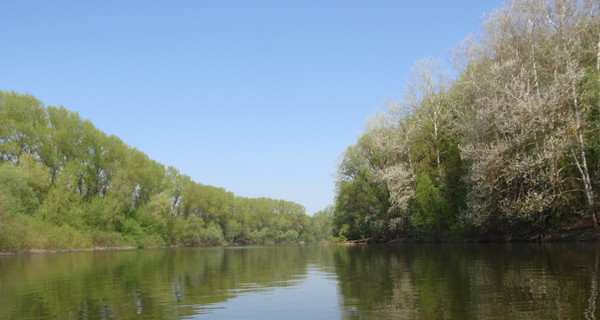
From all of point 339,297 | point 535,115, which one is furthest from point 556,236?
point 339,297

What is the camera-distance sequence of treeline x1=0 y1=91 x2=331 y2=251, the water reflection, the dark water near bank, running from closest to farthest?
the water reflection < the dark water near bank < treeline x1=0 y1=91 x2=331 y2=251

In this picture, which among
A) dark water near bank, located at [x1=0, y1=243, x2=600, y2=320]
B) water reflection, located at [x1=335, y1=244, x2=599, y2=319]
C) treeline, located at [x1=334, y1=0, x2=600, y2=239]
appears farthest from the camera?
treeline, located at [x1=334, y1=0, x2=600, y2=239]

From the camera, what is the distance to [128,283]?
1573cm

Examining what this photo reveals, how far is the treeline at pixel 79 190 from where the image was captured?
51.6m

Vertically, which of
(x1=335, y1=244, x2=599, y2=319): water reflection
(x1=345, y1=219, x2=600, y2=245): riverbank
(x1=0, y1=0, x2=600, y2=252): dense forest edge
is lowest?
(x1=345, y1=219, x2=600, y2=245): riverbank

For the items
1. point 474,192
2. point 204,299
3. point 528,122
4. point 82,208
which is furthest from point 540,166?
point 82,208

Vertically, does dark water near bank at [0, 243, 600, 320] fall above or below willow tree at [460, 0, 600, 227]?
below

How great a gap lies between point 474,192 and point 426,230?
42.6 ft

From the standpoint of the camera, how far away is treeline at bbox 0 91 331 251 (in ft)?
169

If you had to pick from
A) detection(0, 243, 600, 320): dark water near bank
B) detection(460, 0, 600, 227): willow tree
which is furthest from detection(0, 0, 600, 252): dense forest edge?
detection(0, 243, 600, 320): dark water near bank

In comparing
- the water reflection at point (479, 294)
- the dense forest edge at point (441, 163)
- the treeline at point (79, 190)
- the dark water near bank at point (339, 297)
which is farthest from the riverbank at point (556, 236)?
the treeline at point (79, 190)

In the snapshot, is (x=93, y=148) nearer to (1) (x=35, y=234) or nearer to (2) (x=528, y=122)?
(1) (x=35, y=234)

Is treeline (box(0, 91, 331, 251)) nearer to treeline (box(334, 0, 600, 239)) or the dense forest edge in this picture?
the dense forest edge

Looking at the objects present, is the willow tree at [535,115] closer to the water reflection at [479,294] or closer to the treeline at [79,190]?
the water reflection at [479,294]
